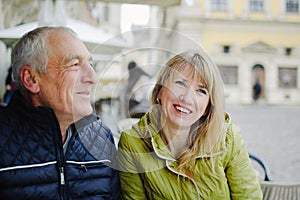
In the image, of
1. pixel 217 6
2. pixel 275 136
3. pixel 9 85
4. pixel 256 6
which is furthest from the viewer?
pixel 275 136

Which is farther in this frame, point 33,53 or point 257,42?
point 257,42

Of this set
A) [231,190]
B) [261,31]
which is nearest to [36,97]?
[231,190]

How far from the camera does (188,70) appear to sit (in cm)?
86

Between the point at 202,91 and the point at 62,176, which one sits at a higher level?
the point at 202,91

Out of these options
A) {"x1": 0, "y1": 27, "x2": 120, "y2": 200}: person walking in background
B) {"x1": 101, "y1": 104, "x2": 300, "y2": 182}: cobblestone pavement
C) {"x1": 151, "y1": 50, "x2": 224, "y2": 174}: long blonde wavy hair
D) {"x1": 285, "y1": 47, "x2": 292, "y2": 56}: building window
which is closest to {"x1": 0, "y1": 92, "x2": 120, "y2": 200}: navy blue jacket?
{"x1": 0, "y1": 27, "x2": 120, "y2": 200}: person walking in background

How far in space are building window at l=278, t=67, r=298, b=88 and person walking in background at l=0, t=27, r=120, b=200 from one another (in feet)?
3.81

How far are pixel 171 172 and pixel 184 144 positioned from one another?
72 mm

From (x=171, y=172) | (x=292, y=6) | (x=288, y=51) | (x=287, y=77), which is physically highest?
(x=292, y=6)

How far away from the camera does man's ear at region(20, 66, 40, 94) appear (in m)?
0.81

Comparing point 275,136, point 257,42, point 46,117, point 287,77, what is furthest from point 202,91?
point 275,136

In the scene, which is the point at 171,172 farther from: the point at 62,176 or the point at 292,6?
the point at 292,6

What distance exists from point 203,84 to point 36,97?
335 millimetres

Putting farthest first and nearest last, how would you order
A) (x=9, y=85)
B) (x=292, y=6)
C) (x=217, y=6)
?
(x=217, y=6)
(x=292, y=6)
(x=9, y=85)

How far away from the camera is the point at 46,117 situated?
0.81 meters
